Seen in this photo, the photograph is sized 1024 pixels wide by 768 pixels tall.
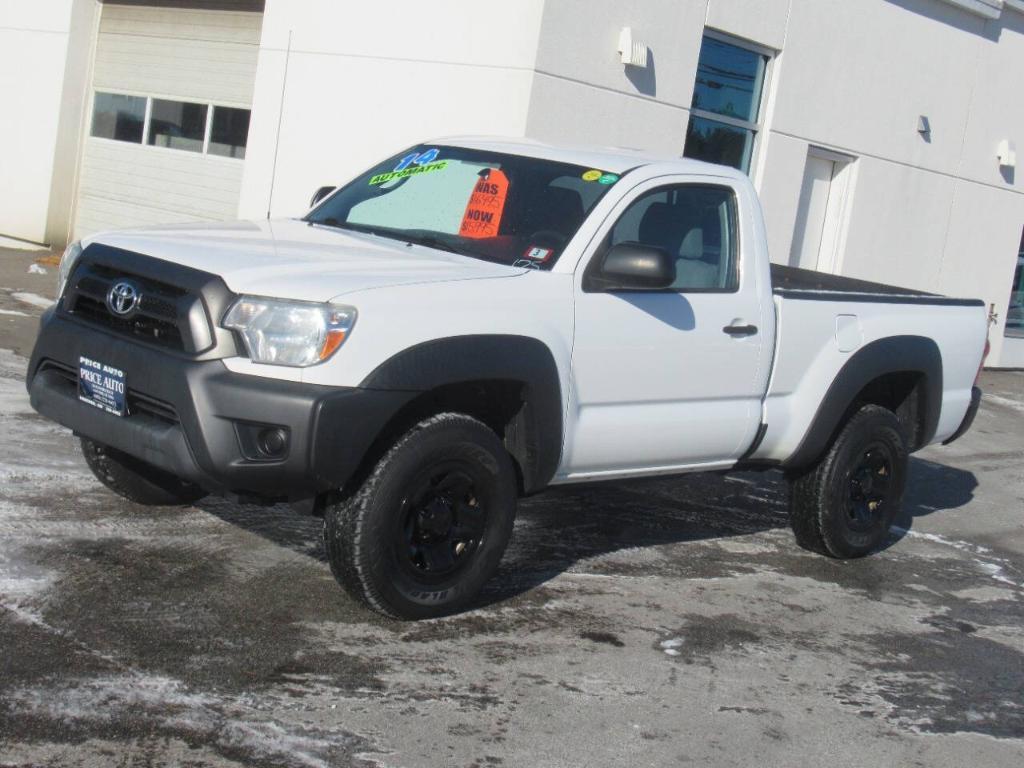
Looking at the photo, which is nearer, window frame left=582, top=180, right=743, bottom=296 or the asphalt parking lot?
the asphalt parking lot

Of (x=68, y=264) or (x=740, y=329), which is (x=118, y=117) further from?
(x=740, y=329)

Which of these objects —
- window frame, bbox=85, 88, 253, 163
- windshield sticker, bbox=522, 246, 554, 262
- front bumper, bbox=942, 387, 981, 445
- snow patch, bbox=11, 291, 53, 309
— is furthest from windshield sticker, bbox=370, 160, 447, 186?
window frame, bbox=85, 88, 253, 163

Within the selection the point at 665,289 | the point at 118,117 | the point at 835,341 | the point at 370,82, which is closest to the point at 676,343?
Answer: the point at 665,289

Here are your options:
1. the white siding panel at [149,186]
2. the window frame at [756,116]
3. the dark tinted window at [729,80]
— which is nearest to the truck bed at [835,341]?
the window frame at [756,116]

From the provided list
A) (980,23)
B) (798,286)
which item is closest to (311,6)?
(798,286)

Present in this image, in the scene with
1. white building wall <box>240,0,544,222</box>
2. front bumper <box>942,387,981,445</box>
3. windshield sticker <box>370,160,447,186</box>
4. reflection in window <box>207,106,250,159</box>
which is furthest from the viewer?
reflection in window <box>207,106,250,159</box>

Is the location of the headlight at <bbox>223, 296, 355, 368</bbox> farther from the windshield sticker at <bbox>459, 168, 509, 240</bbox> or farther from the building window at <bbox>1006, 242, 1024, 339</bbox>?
the building window at <bbox>1006, 242, 1024, 339</bbox>

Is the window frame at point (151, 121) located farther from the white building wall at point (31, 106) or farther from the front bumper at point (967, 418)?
the front bumper at point (967, 418)

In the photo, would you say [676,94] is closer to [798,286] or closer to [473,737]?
[798,286]

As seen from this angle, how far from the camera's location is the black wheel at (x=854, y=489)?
7113mm

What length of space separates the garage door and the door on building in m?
6.22

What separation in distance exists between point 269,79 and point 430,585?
9479 mm

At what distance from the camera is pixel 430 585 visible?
5.34m

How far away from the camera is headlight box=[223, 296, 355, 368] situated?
4840mm
